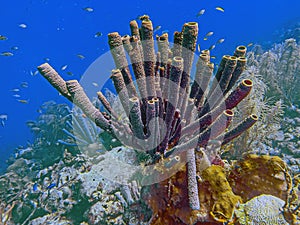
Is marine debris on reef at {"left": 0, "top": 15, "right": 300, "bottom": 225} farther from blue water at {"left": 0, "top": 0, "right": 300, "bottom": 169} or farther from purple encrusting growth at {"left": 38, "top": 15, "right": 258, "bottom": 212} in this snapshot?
blue water at {"left": 0, "top": 0, "right": 300, "bottom": 169}

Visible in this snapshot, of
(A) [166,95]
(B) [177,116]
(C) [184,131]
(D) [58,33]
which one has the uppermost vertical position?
(D) [58,33]

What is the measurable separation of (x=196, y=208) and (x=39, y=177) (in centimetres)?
475

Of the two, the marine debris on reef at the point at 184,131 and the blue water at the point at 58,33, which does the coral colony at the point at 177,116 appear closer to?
the marine debris on reef at the point at 184,131

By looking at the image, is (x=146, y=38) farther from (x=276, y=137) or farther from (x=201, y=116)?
(x=276, y=137)

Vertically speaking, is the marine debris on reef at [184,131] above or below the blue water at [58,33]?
below

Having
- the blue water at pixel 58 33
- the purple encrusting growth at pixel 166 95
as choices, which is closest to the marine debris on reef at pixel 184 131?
the purple encrusting growth at pixel 166 95

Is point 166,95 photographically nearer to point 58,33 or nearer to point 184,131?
point 184,131

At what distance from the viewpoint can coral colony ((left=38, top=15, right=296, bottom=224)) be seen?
1911mm

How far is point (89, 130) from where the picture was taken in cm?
674

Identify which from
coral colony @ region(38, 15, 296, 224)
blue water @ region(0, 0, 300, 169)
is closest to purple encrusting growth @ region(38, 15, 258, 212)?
coral colony @ region(38, 15, 296, 224)

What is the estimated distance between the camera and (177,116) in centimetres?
214

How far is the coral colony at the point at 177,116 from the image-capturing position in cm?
191

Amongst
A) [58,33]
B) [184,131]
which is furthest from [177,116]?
[58,33]

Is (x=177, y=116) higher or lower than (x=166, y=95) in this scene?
lower
